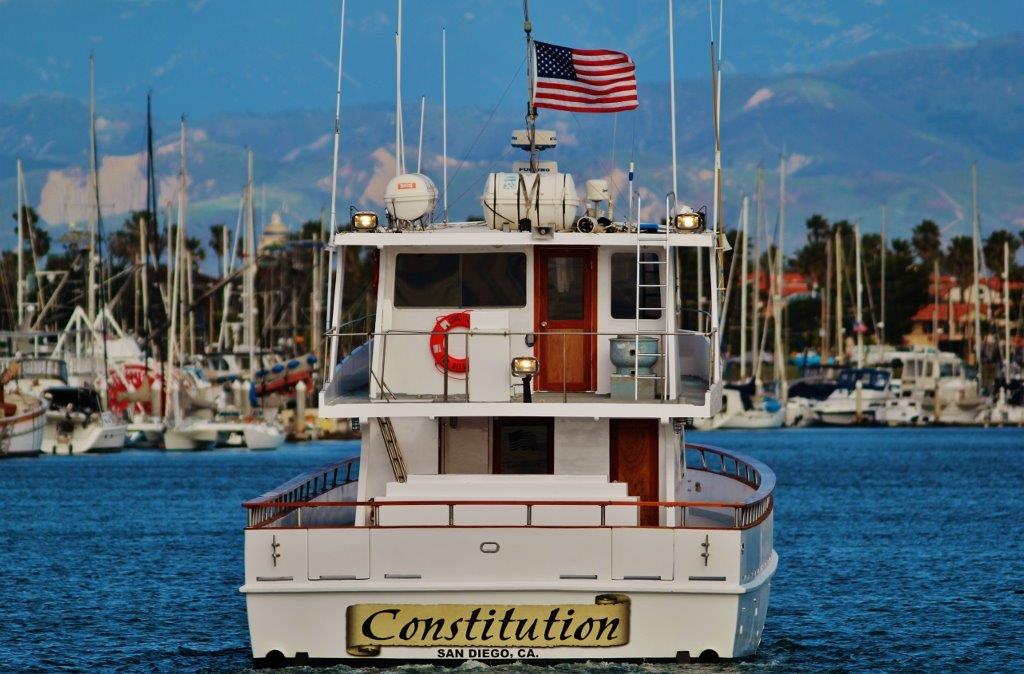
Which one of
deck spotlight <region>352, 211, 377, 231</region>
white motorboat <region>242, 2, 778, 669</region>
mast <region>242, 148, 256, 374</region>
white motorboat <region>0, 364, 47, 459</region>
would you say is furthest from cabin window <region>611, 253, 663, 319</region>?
mast <region>242, 148, 256, 374</region>

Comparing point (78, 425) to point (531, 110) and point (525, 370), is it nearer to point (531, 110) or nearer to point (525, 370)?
point (531, 110)

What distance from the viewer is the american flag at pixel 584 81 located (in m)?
20.5

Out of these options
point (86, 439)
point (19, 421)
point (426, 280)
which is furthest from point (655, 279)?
point (86, 439)

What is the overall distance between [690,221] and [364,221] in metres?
3.47

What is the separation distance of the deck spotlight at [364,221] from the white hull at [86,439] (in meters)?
59.0

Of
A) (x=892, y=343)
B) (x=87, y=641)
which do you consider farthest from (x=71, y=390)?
(x=892, y=343)

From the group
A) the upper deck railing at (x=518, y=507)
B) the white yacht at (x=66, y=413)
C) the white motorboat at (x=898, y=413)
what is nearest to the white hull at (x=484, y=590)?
the upper deck railing at (x=518, y=507)

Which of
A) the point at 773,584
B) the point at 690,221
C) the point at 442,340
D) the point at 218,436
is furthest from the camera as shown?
the point at 218,436

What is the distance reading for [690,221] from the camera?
19.0m

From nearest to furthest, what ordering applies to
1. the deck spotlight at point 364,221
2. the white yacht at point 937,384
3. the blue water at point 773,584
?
→ the deck spotlight at point 364,221 < the blue water at point 773,584 < the white yacht at point 937,384

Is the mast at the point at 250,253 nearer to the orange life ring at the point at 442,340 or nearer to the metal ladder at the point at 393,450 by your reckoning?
the orange life ring at the point at 442,340

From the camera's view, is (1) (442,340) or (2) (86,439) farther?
(2) (86,439)

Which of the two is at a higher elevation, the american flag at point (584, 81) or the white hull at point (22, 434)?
the american flag at point (584, 81)

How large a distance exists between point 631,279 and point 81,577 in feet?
54.9
